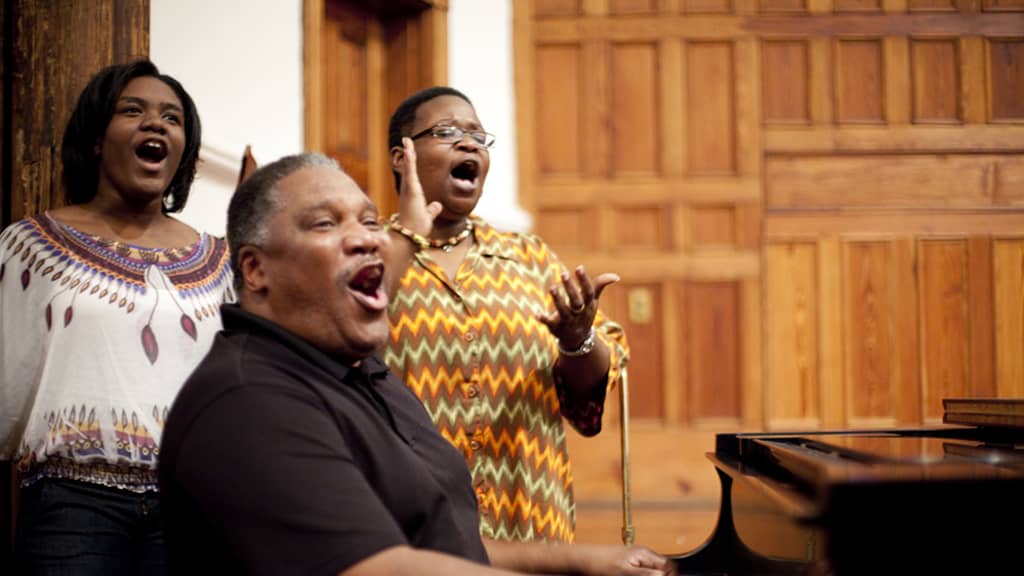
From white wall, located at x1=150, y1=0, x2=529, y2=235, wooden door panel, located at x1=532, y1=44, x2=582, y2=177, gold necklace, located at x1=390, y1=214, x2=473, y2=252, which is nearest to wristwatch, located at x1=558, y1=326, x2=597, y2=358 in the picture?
gold necklace, located at x1=390, y1=214, x2=473, y2=252

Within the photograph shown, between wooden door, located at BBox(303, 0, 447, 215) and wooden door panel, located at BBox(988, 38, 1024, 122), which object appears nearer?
wooden door, located at BBox(303, 0, 447, 215)

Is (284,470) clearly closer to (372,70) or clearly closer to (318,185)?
(318,185)

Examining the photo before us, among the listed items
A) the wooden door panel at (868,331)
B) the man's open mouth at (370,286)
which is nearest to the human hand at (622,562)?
the man's open mouth at (370,286)

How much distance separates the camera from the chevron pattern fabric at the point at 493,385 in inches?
72.1

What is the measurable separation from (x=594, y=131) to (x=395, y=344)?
9.69 feet

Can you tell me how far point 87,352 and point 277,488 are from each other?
0.81 metres

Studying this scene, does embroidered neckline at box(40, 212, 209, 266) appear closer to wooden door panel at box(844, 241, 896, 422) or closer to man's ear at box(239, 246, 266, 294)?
man's ear at box(239, 246, 266, 294)

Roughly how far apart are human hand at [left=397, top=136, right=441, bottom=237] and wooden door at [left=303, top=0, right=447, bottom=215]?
6.26 ft

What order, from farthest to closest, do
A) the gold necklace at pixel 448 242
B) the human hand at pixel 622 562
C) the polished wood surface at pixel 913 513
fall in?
the gold necklace at pixel 448 242 < the human hand at pixel 622 562 < the polished wood surface at pixel 913 513

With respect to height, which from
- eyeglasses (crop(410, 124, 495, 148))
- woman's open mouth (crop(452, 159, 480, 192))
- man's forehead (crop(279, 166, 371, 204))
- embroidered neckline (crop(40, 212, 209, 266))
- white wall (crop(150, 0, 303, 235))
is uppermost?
white wall (crop(150, 0, 303, 235))

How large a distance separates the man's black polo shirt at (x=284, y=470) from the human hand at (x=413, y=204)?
639 millimetres

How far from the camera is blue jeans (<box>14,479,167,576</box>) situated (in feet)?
5.11

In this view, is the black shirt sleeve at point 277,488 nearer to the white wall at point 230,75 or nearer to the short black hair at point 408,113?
the short black hair at point 408,113

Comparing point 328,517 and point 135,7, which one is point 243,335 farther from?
point 135,7
